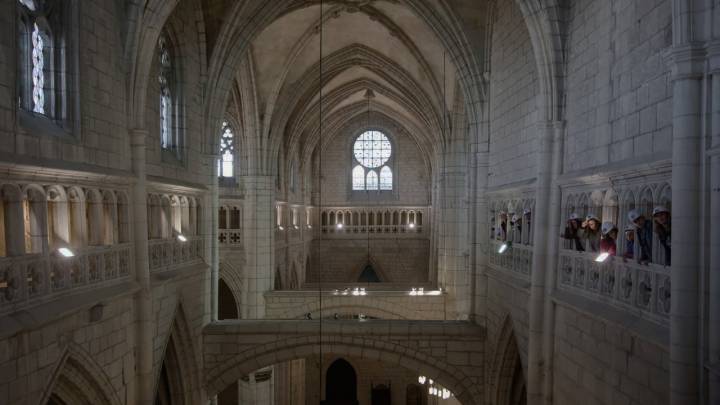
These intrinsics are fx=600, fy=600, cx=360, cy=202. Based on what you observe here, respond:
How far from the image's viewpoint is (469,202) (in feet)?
50.8

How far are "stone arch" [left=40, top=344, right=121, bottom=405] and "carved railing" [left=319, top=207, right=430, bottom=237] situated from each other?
27.6m

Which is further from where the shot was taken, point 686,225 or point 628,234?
point 628,234

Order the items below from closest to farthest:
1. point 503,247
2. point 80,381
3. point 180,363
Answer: point 80,381
point 503,247
point 180,363

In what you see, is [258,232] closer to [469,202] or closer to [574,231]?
[469,202]

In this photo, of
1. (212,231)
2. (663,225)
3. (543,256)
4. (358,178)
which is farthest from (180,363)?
(358,178)

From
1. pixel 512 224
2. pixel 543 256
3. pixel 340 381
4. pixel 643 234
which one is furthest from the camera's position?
pixel 340 381

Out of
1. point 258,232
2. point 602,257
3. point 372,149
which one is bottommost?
point 258,232

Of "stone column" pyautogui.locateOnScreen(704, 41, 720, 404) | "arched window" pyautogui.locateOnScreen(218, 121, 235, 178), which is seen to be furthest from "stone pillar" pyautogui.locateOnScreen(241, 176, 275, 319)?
"stone column" pyautogui.locateOnScreen(704, 41, 720, 404)

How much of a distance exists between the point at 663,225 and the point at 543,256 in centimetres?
375

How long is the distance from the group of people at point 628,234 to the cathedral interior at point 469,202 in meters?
0.03

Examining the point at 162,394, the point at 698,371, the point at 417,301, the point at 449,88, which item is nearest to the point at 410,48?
the point at 449,88

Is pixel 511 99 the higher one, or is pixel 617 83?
pixel 511 99

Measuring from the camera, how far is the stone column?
5746 millimetres

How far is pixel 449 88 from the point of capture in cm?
2252
